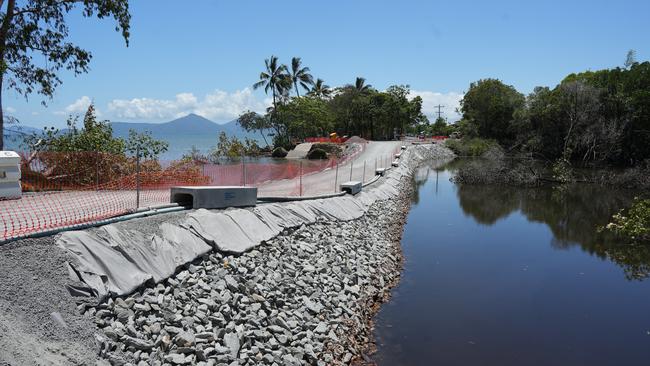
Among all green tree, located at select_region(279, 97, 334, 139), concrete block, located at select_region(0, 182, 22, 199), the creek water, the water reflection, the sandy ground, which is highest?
green tree, located at select_region(279, 97, 334, 139)

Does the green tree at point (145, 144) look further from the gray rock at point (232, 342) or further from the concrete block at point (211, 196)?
the gray rock at point (232, 342)

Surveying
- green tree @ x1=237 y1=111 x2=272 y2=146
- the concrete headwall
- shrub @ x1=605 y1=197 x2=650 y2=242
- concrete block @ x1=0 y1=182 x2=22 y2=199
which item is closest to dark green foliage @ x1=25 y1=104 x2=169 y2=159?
concrete block @ x1=0 y1=182 x2=22 y2=199

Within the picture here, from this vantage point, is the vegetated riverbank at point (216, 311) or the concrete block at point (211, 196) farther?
the concrete block at point (211, 196)

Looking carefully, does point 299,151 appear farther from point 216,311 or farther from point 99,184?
point 216,311

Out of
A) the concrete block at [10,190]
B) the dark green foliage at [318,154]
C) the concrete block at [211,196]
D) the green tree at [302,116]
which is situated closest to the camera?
the concrete block at [211,196]

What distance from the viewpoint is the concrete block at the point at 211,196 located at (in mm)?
11031

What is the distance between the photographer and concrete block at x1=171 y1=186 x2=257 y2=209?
11031 mm

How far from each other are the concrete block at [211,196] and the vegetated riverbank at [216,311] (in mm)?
1311

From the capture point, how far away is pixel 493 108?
67.2m

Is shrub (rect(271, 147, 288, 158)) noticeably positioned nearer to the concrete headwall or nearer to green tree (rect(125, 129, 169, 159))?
green tree (rect(125, 129, 169, 159))

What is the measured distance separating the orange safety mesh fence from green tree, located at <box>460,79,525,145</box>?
5192cm

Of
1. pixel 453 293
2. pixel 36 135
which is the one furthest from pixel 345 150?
pixel 453 293

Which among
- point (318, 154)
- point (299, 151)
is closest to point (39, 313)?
point (318, 154)

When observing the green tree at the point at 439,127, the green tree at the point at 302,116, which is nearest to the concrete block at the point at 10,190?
the green tree at the point at 302,116
